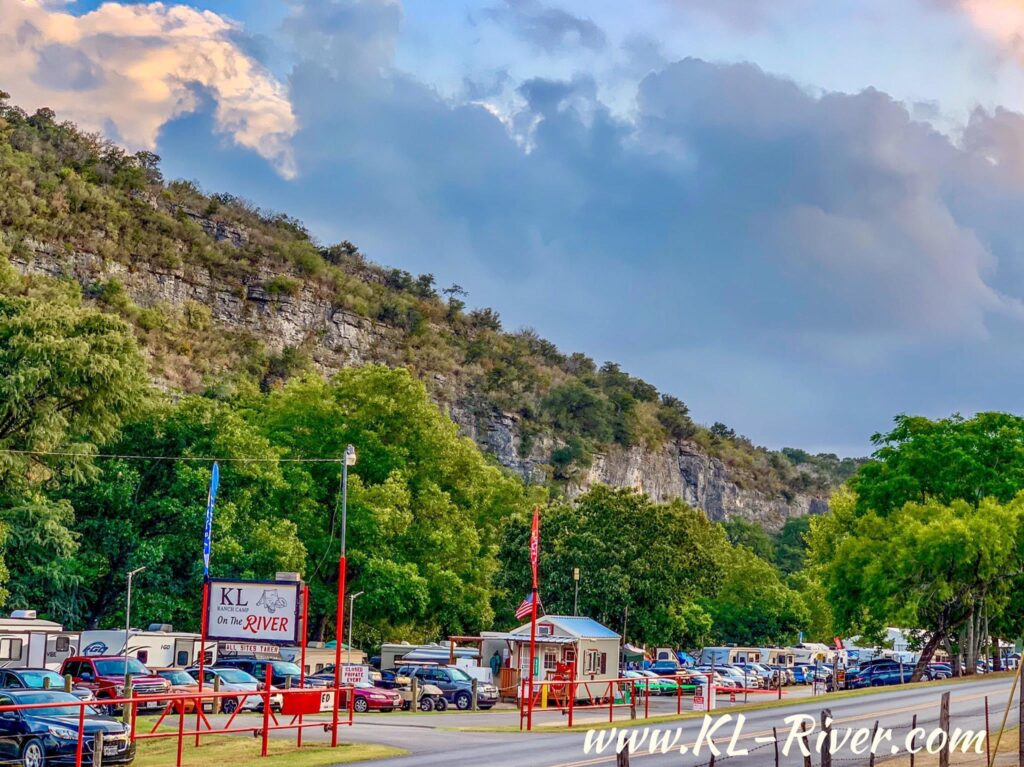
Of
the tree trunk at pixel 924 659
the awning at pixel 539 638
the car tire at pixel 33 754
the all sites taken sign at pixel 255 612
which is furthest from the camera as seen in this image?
the tree trunk at pixel 924 659

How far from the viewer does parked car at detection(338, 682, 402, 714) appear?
44531 millimetres

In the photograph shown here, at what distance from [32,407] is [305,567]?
1854 centimetres

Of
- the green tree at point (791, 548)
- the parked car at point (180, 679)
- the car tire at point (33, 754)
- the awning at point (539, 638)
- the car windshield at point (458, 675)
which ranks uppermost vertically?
the green tree at point (791, 548)

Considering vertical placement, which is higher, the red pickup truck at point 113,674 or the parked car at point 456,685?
the red pickup truck at point 113,674

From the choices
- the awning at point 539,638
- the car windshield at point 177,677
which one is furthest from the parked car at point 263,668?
the awning at point 539,638

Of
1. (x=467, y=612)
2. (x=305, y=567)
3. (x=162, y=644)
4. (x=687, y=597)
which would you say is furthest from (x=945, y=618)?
(x=162, y=644)

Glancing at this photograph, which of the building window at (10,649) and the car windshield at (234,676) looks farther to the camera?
the building window at (10,649)

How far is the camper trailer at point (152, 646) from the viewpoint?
47875 millimetres

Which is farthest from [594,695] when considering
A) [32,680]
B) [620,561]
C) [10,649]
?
[32,680]

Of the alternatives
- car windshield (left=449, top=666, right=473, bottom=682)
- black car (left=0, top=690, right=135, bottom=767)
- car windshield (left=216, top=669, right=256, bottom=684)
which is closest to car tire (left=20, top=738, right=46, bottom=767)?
black car (left=0, top=690, right=135, bottom=767)

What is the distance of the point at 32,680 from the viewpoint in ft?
116

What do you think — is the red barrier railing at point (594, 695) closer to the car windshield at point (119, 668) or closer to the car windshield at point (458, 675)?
the car windshield at point (458, 675)

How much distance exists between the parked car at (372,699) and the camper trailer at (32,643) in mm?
11344

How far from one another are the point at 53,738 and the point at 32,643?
78.9 feet
